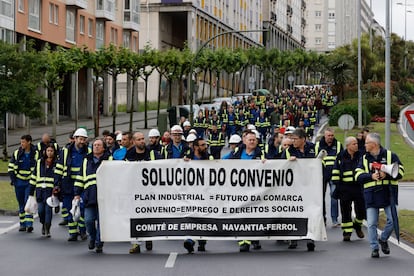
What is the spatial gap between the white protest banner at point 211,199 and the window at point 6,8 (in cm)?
3429

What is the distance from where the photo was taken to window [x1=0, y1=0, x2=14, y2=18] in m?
46.3

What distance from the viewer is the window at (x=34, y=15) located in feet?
168

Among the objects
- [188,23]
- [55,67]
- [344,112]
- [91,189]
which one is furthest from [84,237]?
[188,23]

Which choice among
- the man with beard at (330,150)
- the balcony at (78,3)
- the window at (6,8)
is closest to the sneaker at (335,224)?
the man with beard at (330,150)

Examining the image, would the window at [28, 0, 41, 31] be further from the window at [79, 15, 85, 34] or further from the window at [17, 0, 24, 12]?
the window at [79, 15, 85, 34]

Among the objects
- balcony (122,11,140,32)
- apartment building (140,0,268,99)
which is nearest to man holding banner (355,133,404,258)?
apartment building (140,0,268,99)

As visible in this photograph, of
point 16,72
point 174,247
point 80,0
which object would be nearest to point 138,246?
point 174,247

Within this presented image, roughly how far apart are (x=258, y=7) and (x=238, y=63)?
4135cm

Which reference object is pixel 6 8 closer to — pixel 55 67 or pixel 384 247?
pixel 55 67

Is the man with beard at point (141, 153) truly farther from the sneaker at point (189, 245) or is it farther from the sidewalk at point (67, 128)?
the sidewalk at point (67, 128)

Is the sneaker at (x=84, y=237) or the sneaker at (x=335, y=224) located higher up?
the sneaker at (x=335, y=224)

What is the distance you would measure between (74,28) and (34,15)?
7.78 metres

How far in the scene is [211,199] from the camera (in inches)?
540

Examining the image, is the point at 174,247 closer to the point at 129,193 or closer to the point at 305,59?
the point at 129,193
